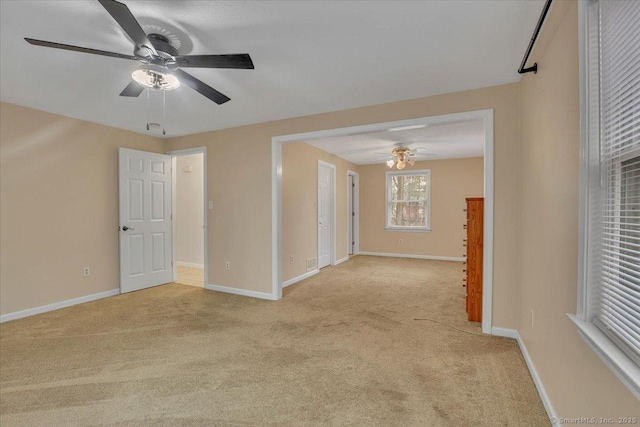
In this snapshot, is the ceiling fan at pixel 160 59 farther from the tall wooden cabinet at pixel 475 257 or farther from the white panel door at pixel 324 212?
the white panel door at pixel 324 212

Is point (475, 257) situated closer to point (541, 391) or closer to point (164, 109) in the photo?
point (541, 391)

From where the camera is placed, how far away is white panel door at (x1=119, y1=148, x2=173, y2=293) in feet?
14.4

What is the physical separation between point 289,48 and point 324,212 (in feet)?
13.7

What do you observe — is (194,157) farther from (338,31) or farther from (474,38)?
(474,38)

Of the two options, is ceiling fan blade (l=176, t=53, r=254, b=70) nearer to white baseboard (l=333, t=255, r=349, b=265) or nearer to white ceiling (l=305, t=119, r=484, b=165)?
white ceiling (l=305, t=119, r=484, b=165)

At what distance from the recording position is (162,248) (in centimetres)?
488

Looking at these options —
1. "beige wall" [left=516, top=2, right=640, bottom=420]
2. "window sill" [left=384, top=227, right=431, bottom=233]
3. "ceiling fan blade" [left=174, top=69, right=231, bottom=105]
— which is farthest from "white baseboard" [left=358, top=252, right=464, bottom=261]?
"ceiling fan blade" [left=174, top=69, right=231, bottom=105]

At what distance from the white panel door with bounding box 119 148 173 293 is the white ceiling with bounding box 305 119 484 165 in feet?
8.29

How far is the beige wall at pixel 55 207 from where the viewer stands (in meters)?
3.35

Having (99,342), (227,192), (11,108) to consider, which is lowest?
(99,342)

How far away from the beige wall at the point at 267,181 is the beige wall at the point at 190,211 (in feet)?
4.74

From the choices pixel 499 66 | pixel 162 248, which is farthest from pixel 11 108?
pixel 499 66

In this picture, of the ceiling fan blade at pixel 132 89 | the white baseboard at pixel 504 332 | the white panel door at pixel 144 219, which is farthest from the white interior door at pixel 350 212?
the ceiling fan blade at pixel 132 89

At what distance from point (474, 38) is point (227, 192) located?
3.50 metres
